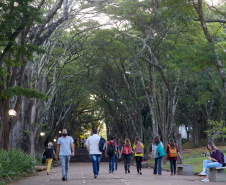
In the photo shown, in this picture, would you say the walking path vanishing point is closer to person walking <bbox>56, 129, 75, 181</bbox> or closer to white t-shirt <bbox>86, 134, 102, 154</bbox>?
person walking <bbox>56, 129, 75, 181</bbox>

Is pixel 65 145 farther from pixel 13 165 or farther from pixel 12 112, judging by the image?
pixel 12 112

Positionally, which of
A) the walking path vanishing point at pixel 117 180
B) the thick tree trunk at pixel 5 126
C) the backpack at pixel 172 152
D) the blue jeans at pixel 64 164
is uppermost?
the thick tree trunk at pixel 5 126

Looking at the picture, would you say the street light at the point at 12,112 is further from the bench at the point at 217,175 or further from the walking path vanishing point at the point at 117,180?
the bench at the point at 217,175

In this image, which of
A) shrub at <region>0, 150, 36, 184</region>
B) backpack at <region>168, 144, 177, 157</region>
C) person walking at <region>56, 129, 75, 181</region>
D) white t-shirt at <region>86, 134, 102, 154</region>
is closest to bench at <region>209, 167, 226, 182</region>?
backpack at <region>168, 144, 177, 157</region>

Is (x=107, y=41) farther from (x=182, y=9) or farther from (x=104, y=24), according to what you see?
(x=182, y=9)

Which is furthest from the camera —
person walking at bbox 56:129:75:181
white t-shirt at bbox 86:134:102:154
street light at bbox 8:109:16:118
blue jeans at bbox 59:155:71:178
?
street light at bbox 8:109:16:118

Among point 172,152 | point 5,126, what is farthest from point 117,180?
point 5,126

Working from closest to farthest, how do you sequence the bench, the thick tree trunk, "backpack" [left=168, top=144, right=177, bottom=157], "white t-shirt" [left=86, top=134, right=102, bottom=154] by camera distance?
the bench
"white t-shirt" [left=86, top=134, right=102, bottom=154]
"backpack" [left=168, top=144, right=177, bottom=157]
the thick tree trunk

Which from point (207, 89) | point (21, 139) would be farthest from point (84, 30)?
point (207, 89)

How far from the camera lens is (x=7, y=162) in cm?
1246

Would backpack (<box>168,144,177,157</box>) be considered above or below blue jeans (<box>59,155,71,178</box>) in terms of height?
above

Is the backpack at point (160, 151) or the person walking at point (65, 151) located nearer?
the person walking at point (65, 151)

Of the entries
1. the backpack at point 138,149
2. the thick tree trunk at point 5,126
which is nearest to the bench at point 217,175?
the backpack at point 138,149

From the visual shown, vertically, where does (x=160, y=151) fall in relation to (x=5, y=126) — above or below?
below
